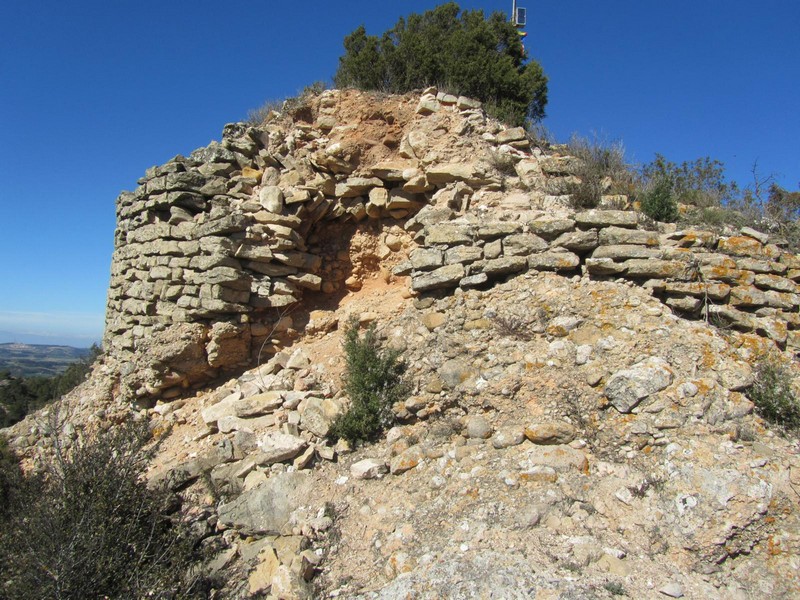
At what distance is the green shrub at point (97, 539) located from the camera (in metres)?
3.61

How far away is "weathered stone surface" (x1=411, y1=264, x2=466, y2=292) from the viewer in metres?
5.64

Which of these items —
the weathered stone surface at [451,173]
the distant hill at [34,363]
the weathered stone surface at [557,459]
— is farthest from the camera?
the distant hill at [34,363]

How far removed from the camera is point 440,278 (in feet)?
18.6

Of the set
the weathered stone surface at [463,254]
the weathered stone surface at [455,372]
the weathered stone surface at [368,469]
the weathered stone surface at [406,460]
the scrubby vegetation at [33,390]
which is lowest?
the scrubby vegetation at [33,390]

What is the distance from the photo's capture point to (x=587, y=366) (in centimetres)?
453

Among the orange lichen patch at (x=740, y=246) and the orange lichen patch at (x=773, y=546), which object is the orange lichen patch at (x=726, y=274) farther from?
the orange lichen patch at (x=773, y=546)

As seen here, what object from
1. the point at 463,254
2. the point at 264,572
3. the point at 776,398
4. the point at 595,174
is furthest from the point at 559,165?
the point at 264,572

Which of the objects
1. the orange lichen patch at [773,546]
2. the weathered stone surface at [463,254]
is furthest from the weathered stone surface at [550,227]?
the orange lichen patch at [773,546]

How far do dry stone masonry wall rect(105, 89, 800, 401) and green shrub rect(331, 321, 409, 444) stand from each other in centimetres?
104

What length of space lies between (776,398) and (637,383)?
1.16 meters

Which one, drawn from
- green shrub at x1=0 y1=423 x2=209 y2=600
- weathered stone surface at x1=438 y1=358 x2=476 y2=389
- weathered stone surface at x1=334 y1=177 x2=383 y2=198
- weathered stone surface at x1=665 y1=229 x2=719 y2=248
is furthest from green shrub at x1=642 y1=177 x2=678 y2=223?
green shrub at x1=0 y1=423 x2=209 y2=600

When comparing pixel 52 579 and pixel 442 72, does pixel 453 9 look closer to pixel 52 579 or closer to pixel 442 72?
pixel 442 72

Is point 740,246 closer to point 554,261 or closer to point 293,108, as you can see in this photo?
point 554,261

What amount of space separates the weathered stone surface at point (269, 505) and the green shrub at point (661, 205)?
5.17m
